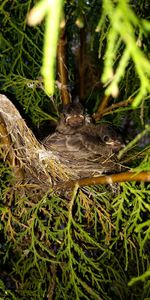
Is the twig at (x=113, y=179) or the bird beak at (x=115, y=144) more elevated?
the twig at (x=113, y=179)

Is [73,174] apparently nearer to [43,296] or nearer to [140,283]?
[43,296]

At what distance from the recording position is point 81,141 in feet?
8.03

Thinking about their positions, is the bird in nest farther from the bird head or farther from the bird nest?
the bird nest

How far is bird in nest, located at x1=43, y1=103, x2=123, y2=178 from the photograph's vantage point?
2.36 meters

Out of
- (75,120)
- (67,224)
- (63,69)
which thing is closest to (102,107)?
(75,120)

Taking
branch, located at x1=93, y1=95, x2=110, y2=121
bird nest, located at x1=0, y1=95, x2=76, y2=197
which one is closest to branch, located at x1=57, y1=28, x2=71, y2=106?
branch, located at x1=93, y1=95, x2=110, y2=121

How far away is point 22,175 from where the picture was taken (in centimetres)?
210

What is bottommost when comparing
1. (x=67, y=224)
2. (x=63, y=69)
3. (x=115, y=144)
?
(x=67, y=224)

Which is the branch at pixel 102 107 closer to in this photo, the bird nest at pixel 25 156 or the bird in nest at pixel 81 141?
the bird in nest at pixel 81 141

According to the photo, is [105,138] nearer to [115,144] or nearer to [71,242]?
[115,144]

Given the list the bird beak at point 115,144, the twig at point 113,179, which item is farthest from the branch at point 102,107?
the twig at point 113,179

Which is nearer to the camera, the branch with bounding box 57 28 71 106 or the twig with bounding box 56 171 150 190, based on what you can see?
the twig with bounding box 56 171 150 190

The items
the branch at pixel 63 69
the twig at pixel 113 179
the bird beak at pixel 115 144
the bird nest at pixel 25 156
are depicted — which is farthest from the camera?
the bird beak at pixel 115 144

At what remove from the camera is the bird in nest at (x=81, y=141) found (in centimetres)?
236
